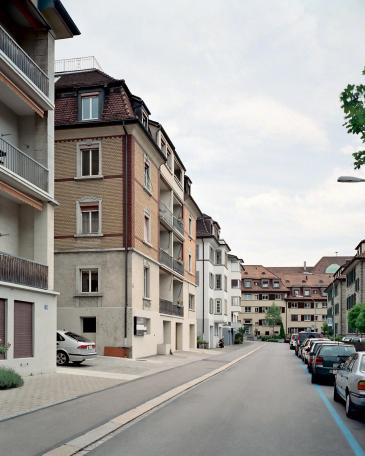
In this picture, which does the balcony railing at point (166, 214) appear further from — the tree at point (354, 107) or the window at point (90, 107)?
the tree at point (354, 107)

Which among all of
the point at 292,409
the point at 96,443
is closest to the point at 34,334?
the point at 292,409

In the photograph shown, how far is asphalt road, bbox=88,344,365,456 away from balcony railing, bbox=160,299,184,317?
914 inches

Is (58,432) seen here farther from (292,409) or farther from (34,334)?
(34,334)

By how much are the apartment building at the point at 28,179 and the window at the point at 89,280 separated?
9.23 meters

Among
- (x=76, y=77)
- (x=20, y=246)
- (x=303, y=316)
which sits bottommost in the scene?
(x=303, y=316)

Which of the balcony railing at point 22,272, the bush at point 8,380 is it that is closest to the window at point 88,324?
the balcony railing at point 22,272

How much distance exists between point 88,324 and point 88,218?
5.46m

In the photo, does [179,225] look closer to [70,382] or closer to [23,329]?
[23,329]

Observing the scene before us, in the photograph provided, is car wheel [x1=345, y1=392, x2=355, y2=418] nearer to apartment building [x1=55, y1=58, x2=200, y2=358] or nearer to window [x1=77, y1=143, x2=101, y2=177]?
apartment building [x1=55, y1=58, x2=200, y2=358]

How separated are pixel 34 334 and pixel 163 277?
22.3 m

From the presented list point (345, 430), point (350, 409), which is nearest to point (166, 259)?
point (350, 409)

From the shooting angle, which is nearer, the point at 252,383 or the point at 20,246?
the point at 252,383

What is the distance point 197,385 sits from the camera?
20.3 m

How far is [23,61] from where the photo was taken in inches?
870
